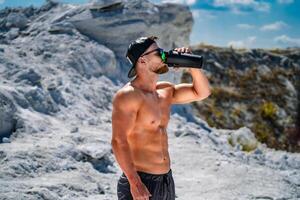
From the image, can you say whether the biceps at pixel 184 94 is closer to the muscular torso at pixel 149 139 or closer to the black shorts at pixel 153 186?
the muscular torso at pixel 149 139

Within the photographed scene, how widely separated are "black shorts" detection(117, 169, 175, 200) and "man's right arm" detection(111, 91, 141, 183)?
0.61ft

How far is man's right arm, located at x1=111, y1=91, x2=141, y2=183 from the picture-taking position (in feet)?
9.86

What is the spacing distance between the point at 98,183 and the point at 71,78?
15.7 feet

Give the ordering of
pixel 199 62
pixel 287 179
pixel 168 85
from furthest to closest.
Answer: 1. pixel 287 179
2. pixel 168 85
3. pixel 199 62

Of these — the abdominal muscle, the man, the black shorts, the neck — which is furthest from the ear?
the black shorts

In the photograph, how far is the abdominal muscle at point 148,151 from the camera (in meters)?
3.24

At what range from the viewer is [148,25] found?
13109mm

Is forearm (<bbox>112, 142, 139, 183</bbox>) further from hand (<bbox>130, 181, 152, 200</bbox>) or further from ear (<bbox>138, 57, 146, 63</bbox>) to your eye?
ear (<bbox>138, 57, 146, 63</bbox>)

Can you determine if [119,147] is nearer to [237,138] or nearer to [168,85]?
[168,85]

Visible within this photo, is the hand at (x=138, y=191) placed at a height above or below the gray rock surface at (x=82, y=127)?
above

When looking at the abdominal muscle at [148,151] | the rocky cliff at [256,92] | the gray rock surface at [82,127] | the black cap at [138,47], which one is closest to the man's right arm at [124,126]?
the abdominal muscle at [148,151]

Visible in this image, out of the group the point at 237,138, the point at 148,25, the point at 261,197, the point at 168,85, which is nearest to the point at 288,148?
the point at 237,138

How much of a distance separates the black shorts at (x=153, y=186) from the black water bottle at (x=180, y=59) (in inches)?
30.0

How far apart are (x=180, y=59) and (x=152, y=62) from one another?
0.19 metres
